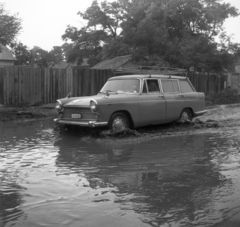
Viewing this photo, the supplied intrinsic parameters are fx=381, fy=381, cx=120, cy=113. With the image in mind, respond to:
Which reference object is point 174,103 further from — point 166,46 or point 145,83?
point 166,46

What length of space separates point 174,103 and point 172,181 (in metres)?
5.59

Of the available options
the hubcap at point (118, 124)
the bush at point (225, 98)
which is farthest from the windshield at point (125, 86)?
the bush at point (225, 98)

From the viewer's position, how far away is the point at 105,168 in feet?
20.3

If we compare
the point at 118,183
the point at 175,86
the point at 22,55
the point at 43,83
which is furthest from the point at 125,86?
the point at 22,55

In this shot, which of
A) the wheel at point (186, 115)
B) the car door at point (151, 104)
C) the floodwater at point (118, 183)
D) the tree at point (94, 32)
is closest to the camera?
the floodwater at point (118, 183)

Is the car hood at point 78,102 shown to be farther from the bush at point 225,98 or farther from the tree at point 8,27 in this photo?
the bush at point 225,98

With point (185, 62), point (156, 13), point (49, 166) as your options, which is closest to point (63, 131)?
point (49, 166)

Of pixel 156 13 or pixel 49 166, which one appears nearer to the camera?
pixel 49 166

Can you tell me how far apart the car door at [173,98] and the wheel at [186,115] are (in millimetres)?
246

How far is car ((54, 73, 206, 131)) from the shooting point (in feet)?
29.7


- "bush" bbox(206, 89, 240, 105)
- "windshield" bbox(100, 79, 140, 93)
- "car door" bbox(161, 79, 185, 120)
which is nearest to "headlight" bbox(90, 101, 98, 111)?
"windshield" bbox(100, 79, 140, 93)

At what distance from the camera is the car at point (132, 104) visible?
9039 mm

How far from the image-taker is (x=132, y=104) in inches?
373

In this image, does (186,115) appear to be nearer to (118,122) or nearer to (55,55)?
(118,122)
